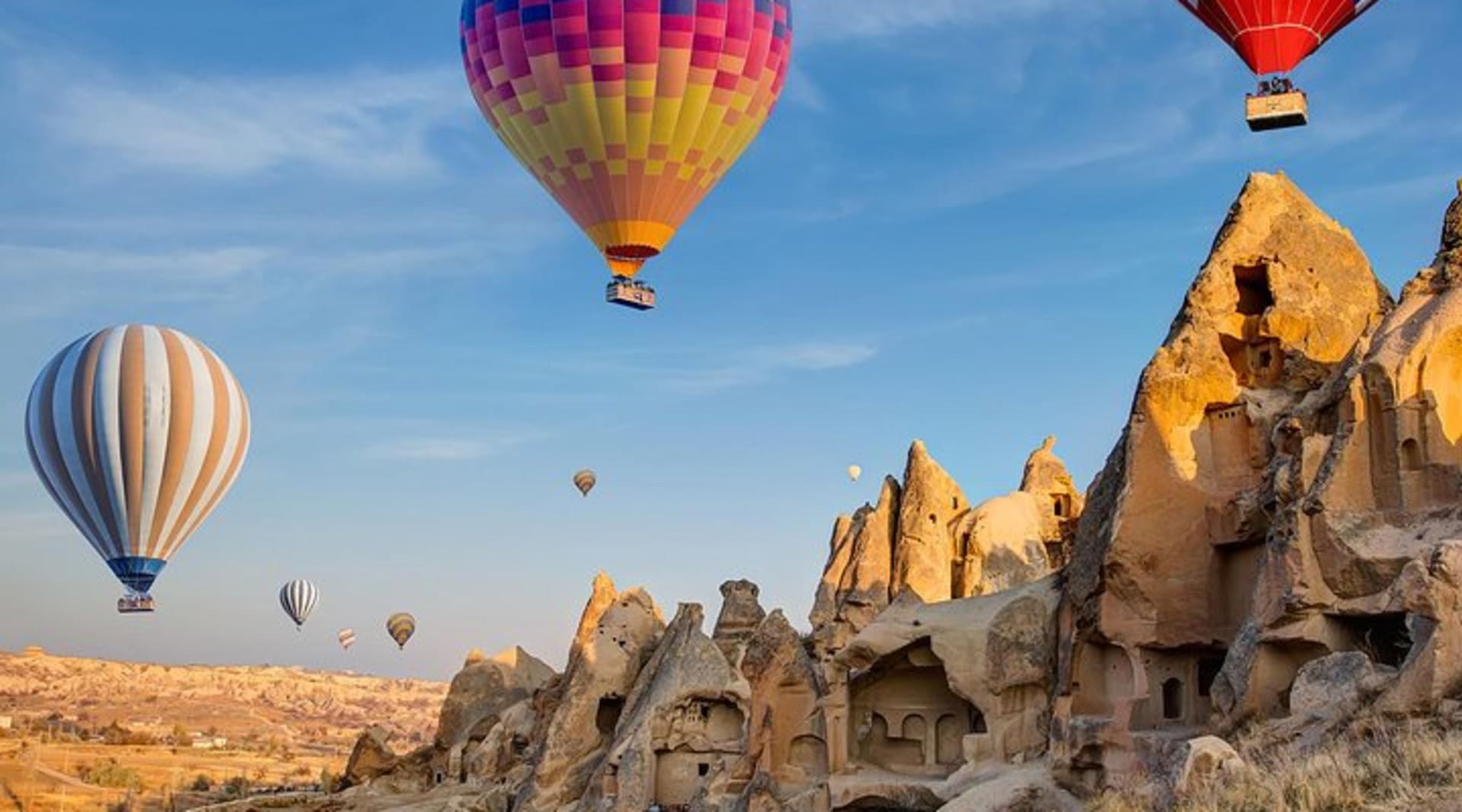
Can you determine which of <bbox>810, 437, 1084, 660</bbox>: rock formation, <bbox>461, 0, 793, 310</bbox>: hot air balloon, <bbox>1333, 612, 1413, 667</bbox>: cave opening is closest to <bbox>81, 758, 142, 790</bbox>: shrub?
<bbox>810, 437, 1084, 660</bbox>: rock formation

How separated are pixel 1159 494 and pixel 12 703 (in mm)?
78252

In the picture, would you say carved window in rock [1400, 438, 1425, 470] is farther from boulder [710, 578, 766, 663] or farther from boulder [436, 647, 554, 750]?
boulder [436, 647, 554, 750]

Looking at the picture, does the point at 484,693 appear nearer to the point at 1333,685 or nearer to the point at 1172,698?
the point at 1172,698

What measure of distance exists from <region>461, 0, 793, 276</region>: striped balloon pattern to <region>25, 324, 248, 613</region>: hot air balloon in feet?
37.3

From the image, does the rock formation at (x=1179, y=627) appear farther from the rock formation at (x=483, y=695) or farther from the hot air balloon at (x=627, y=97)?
the hot air balloon at (x=627, y=97)

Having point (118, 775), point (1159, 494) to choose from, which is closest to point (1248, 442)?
point (1159, 494)

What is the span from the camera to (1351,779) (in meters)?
11.8

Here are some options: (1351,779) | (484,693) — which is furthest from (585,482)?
(1351,779)

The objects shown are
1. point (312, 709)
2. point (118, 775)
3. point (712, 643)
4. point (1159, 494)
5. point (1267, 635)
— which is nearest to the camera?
point (1267, 635)

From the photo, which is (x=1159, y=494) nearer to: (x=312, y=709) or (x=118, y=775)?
(x=118, y=775)

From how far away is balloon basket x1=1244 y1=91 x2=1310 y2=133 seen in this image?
23.0m

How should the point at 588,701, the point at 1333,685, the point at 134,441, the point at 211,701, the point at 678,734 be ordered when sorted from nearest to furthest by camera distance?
the point at 1333,685 → the point at 678,734 → the point at 588,701 → the point at 134,441 → the point at 211,701

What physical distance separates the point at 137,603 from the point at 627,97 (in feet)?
59.4

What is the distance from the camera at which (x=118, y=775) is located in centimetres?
4872
